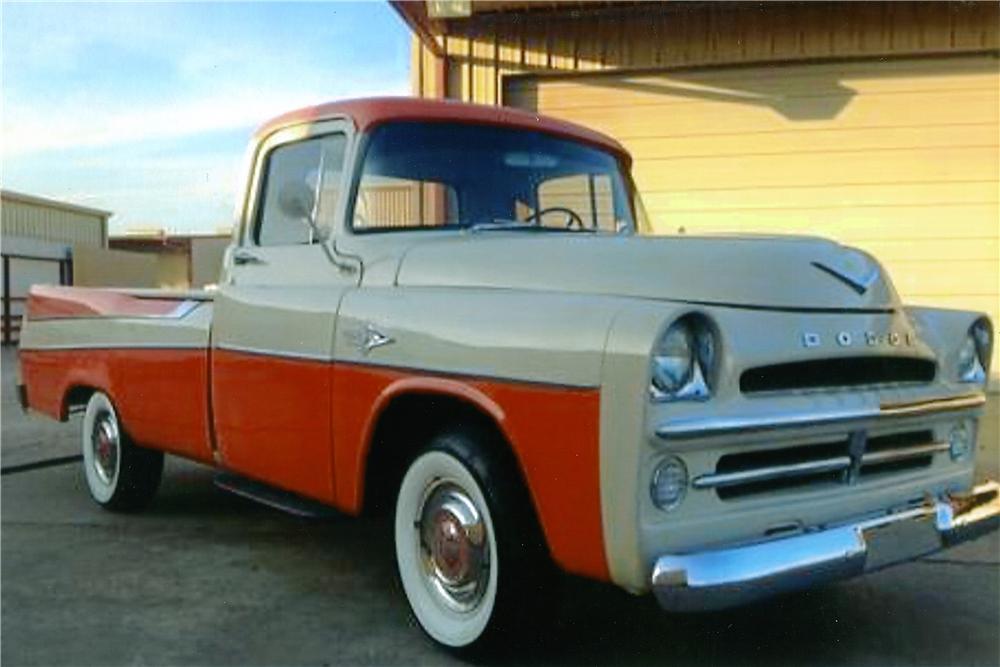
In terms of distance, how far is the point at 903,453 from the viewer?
3520 mm

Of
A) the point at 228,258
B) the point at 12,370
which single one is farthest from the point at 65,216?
the point at 228,258

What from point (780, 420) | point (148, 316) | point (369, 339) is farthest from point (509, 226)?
point (148, 316)

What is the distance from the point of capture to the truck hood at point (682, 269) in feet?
10.6

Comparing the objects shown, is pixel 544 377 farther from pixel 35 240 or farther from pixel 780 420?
pixel 35 240

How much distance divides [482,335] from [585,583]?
1497 millimetres

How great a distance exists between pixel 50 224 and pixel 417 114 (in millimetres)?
35184

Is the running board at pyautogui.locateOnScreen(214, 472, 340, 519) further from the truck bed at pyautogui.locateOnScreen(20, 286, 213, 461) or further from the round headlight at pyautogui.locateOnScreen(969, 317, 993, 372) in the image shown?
the round headlight at pyautogui.locateOnScreen(969, 317, 993, 372)

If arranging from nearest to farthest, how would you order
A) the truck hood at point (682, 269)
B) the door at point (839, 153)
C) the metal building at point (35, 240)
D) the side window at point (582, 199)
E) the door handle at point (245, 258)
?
the truck hood at point (682, 269) → the side window at point (582, 199) → the door handle at point (245, 258) → the door at point (839, 153) → the metal building at point (35, 240)

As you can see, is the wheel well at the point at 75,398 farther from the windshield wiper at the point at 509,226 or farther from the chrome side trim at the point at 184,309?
the windshield wiper at the point at 509,226

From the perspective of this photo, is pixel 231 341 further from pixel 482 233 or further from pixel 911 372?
pixel 911 372

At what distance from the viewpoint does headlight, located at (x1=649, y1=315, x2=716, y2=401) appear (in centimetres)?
288

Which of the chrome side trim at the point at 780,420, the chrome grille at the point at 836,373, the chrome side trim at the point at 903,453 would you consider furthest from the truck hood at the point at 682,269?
the chrome side trim at the point at 903,453

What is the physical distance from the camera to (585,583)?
438 cm

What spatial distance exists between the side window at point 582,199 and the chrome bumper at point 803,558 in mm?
1836
